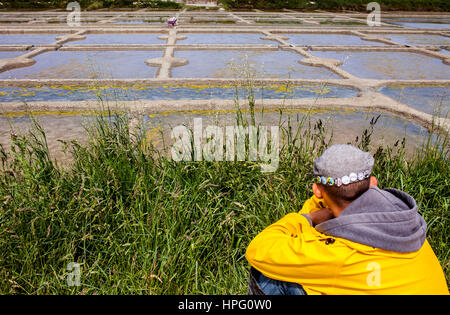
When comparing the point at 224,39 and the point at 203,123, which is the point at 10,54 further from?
the point at 203,123

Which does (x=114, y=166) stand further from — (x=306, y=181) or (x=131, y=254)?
(x=306, y=181)

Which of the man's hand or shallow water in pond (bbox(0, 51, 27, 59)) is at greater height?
shallow water in pond (bbox(0, 51, 27, 59))

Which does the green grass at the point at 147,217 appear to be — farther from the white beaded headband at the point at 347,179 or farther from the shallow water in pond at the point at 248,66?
the shallow water in pond at the point at 248,66

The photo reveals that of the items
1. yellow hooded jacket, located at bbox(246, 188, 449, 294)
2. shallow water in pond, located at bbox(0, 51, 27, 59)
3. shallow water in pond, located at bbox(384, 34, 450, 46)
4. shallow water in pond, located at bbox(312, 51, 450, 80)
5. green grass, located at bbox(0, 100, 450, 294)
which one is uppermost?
shallow water in pond, located at bbox(384, 34, 450, 46)

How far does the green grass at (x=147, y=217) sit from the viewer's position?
1821 mm

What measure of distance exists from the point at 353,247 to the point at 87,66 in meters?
6.61

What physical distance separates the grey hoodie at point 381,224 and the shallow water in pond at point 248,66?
4406 millimetres

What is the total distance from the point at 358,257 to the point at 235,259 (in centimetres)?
106

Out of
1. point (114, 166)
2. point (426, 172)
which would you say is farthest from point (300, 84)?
point (114, 166)

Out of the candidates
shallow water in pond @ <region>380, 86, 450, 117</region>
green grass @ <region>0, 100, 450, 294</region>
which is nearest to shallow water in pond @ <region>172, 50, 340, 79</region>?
shallow water in pond @ <region>380, 86, 450, 117</region>

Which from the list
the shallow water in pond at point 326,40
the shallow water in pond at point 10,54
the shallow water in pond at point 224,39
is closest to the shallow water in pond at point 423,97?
the shallow water in pond at point 326,40

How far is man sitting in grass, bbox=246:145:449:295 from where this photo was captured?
1.11 meters

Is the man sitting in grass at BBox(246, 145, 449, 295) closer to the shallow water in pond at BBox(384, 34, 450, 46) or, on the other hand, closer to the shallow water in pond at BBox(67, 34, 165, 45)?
the shallow water in pond at BBox(67, 34, 165, 45)

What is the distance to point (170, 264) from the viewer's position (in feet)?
5.96
